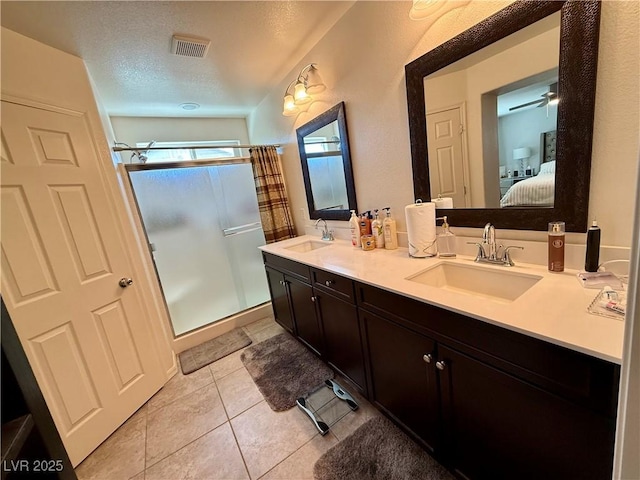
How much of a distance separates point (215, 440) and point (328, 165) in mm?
2068

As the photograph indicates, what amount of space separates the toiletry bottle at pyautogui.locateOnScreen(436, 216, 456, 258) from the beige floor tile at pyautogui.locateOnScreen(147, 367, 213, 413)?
6.43ft

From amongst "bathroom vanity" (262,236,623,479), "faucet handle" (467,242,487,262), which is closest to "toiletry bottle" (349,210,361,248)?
"bathroom vanity" (262,236,623,479)

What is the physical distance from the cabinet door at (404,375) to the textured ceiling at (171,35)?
1.88 meters

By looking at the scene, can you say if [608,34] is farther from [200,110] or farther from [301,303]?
[200,110]

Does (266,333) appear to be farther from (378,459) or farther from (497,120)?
(497,120)

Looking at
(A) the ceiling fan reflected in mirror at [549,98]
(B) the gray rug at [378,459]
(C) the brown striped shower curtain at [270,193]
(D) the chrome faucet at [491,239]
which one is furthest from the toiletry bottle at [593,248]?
(C) the brown striped shower curtain at [270,193]

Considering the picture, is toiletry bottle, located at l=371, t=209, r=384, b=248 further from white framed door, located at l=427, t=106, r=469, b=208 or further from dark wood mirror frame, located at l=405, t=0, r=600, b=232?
dark wood mirror frame, located at l=405, t=0, r=600, b=232

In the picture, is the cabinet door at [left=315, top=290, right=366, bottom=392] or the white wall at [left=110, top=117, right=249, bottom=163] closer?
the cabinet door at [left=315, top=290, right=366, bottom=392]

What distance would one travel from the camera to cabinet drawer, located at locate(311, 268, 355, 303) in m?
1.47

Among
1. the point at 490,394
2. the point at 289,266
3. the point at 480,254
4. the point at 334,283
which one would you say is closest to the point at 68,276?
the point at 289,266

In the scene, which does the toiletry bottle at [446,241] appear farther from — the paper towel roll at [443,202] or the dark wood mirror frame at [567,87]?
the dark wood mirror frame at [567,87]

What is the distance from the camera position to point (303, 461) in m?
1.34

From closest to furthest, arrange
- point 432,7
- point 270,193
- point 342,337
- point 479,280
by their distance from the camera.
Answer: point 432,7 → point 479,280 → point 342,337 → point 270,193

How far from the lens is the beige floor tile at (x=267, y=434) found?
1.39 metres
